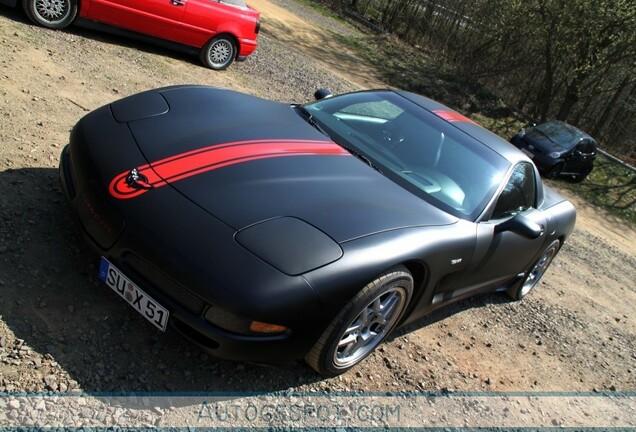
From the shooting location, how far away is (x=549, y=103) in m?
20.3

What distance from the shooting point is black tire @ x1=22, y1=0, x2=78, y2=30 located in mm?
6906

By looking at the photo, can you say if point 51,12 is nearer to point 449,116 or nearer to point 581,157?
point 449,116

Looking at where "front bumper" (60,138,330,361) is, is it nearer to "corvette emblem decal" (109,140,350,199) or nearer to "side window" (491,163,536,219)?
"corvette emblem decal" (109,140,350,199)

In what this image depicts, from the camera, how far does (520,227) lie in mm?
3734

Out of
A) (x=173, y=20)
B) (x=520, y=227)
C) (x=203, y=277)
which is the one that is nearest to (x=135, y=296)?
(x=203, y=277)

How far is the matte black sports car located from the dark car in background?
9544 millimetres

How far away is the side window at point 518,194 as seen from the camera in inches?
156

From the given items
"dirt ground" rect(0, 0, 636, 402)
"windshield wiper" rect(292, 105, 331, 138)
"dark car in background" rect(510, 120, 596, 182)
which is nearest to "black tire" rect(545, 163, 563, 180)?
"dark car in background" rect(510, 120, 596, 182)

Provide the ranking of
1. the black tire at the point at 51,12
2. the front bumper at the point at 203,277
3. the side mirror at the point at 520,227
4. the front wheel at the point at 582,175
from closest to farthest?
the front bumper at the point at 203,277, the side mirror at the point at 520,227, the black tire at the point at 51,12, the front wheel at the point at 582,175

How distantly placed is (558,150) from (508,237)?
1038cm

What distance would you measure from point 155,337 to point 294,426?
2.87 ft

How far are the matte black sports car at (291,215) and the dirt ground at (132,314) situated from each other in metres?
0.33

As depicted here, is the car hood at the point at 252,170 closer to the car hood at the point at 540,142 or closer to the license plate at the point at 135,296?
the license plate at the point at 135,296

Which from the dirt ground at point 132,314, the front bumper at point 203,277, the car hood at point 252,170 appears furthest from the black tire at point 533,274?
the front bumper at point 203,277
